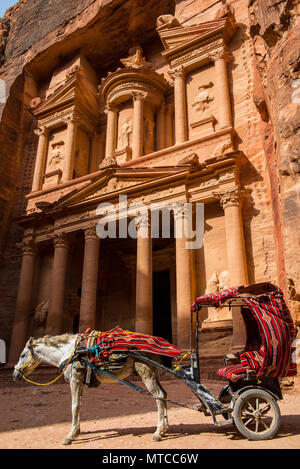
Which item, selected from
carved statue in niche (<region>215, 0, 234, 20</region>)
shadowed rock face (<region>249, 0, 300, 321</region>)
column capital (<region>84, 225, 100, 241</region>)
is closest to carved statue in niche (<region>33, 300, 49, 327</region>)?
column capital (<region>84, 225, 100, 241</region>)

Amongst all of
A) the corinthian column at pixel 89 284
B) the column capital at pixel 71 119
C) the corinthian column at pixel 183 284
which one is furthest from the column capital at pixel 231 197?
the column capital at pixel 71 119

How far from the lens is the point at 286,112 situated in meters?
7.79

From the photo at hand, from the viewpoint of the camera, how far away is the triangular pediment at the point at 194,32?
16916mm

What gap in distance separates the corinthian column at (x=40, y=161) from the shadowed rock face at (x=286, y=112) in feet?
47.3

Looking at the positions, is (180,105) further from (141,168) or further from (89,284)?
(89,284)

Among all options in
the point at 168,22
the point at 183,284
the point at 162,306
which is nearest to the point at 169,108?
the point at 168,22

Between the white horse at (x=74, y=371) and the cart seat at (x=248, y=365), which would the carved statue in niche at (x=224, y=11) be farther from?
the white horse at (x=74, y=371)

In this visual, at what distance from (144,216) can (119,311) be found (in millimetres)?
6289

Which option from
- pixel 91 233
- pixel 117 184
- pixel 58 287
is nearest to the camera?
pixel 117 184

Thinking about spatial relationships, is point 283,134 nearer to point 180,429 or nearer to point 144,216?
point 180,429

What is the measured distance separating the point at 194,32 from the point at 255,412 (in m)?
18.6

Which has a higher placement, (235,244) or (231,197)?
(231,197)

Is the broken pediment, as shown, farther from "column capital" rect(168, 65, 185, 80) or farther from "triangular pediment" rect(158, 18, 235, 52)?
"column capital" rect(168, 65, 185, 80)

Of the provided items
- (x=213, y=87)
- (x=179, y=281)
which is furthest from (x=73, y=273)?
(x=213, y=87)
